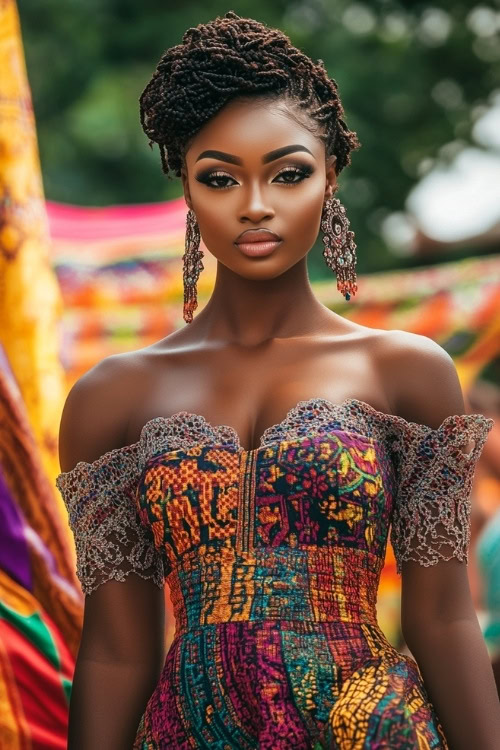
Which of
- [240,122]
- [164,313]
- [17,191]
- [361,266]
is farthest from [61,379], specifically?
[361,266]

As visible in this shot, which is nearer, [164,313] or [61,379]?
[61,379]

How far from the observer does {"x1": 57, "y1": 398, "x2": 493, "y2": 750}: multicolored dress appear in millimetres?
2852

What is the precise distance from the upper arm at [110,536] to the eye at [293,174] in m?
0.54

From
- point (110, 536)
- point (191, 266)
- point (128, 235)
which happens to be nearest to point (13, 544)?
point (110, 536)

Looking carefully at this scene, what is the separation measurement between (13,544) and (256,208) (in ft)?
4.03

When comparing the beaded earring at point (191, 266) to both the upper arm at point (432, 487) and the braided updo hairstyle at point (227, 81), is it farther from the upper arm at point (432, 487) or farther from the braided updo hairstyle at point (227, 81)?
the upper arm at point (432, 487)

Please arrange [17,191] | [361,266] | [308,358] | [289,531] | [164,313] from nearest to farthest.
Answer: [289,531]
[308,358]
[17,191]
[164,313]
[361,266]

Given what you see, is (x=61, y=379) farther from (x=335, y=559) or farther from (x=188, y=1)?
(x=188, y=1)

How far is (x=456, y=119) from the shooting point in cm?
1268

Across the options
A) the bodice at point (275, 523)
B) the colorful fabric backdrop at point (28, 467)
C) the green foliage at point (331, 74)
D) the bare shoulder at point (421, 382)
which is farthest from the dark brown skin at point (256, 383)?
the green foliage at point (331, 74)

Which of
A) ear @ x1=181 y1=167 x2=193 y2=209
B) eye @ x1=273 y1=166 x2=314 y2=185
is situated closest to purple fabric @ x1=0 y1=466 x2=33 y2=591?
ear @ x1=181 y1=167 x2=193 y2=209

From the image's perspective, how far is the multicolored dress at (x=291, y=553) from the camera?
9.36ft

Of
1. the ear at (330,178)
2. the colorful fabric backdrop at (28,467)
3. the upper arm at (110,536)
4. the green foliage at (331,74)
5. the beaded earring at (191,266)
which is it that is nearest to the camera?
the upper arm at (110,536)

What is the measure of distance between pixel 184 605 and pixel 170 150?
38.6 inches
